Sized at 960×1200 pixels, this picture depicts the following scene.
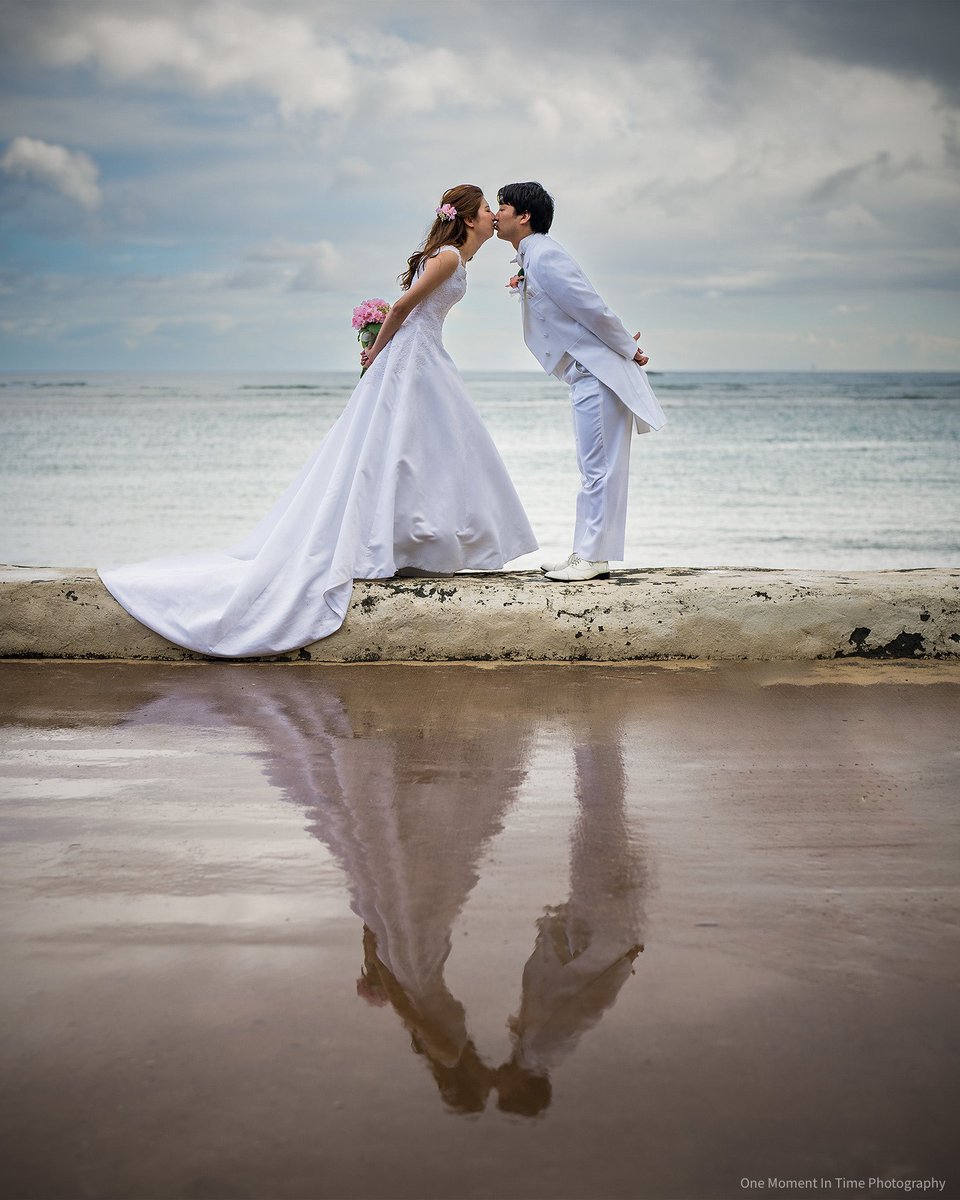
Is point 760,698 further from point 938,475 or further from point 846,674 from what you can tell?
point 938,475

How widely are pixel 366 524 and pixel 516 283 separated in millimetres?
1249

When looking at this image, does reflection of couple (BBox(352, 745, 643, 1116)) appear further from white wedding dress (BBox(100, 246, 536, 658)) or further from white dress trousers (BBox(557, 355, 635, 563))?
white dress trousers (BBox(557, 355, 635, 563))

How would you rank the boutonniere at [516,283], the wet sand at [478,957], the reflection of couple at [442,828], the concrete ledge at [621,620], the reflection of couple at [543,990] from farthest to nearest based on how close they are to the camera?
the boutonniere at [516,283] < the concrete ledge at [621,620] < the reflection of couple at [442,828] < the reflection of couple at [543,990] < the wet sand at [478,957]

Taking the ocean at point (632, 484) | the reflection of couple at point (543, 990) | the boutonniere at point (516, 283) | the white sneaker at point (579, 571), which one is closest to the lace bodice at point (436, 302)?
the boutonniere at point (516, 283)

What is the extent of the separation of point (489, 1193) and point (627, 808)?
55.4 inches

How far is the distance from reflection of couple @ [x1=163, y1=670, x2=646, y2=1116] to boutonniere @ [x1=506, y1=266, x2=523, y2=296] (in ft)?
5.89

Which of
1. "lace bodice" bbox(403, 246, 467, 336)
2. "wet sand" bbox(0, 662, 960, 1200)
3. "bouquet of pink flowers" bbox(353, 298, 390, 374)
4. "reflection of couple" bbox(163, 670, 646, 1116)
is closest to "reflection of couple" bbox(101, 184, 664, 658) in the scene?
"lace bodice" bbox(403, 246, 467, 336)

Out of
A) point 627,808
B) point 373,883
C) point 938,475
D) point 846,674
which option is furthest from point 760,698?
point 938,475

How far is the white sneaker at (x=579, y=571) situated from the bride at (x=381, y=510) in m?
0.24

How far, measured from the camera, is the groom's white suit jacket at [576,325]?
15.0 ft

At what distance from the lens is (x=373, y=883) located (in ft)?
7.45

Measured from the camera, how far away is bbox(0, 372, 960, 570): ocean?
11352 millimetres

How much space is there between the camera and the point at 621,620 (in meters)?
4.29

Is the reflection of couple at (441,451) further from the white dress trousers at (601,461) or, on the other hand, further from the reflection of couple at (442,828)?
the reflection of couple at (442,828)
